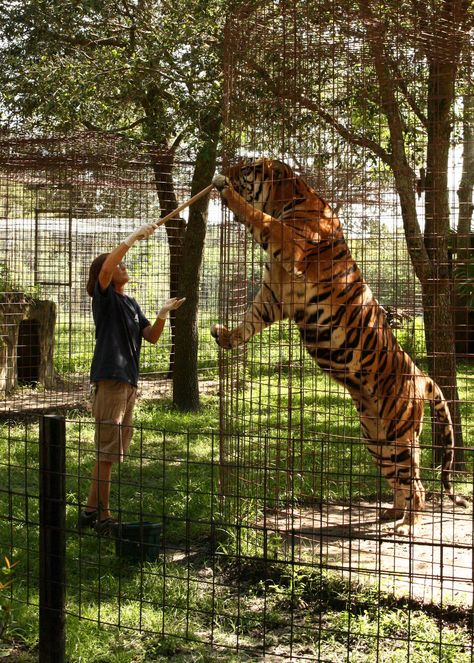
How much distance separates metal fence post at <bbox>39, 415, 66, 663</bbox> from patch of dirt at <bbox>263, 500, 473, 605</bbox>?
3.11 ft

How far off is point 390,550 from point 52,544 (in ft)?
8.08

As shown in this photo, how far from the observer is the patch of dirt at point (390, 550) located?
14.9 ft

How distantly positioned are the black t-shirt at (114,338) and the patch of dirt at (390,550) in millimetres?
1361

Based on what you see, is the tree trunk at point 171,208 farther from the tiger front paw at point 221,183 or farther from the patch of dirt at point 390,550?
the patch of dirt at point 390,550

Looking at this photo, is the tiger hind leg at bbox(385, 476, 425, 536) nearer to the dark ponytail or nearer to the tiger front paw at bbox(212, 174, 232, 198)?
the tiger front paw at bbox(212, 174, 232, 198)

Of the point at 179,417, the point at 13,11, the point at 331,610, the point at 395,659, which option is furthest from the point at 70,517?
the point at 13,11

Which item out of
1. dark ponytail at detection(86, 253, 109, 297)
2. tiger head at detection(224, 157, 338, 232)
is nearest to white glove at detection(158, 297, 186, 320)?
dark ponytail at detection(86, 253, 109, 297)

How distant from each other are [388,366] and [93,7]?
4444 millimetres

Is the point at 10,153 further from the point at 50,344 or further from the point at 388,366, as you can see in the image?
the point at 388,366

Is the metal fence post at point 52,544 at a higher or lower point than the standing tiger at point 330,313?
lower

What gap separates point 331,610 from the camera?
4590 mm

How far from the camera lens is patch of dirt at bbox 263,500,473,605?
455 cm

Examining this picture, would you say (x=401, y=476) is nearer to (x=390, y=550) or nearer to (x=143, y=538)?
(x=390, y=550)

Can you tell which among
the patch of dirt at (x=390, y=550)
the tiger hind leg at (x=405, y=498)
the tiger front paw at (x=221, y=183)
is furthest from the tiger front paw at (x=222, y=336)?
the tiger hind leg at (x=405, y=498)
